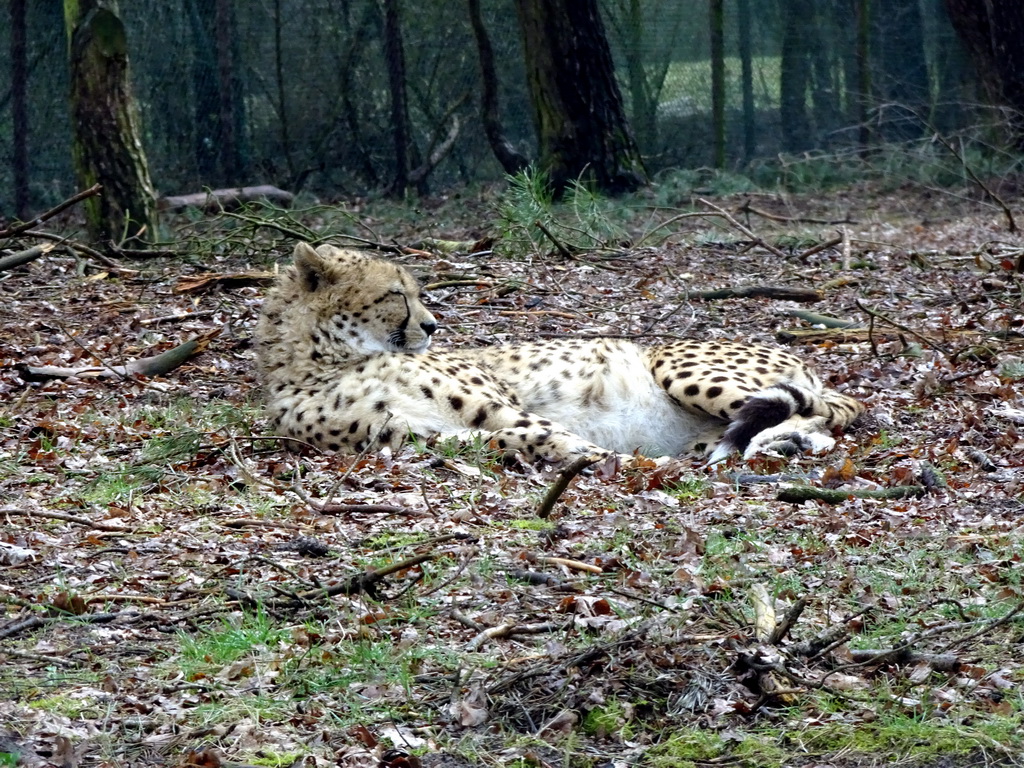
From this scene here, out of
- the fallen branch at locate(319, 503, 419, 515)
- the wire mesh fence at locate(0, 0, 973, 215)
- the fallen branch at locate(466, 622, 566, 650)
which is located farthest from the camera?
the wire mesh fence at locate(0, 0, 973, 215)

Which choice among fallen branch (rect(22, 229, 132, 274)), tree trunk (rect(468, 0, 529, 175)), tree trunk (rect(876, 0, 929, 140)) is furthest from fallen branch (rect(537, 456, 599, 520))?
tree trunk (rect(876, 0, 929, 140))

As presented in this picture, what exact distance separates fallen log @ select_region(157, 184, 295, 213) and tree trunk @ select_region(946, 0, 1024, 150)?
23.7 feet

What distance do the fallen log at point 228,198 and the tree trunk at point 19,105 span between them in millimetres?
1213

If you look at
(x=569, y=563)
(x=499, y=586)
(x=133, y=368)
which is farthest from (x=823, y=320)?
(x=499, y=586)

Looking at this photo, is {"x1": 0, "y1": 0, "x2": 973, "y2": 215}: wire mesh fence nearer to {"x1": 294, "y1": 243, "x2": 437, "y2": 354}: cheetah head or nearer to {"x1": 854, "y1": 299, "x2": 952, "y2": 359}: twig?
{"x1": 854, "y1": 299, "x2": 952, "y2": 359}: twig

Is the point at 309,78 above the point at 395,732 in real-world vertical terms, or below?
above

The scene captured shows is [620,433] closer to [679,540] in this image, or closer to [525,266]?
[679,540]

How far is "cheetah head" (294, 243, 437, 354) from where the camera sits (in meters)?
5.96

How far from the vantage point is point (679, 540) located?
13.7 feet

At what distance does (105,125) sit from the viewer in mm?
9539

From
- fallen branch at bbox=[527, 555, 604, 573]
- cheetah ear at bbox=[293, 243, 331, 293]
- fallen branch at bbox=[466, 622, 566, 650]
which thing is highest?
cheetah ear at bbox=[293, 243, 331, 293]

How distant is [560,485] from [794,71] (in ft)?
39.4

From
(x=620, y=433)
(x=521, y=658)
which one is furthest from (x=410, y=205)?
(x=521, y=658)

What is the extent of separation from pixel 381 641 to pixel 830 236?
839 centimetres
